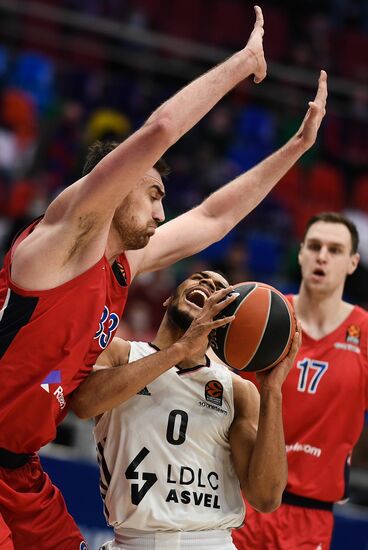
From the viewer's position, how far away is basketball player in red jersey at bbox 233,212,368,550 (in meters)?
5.79

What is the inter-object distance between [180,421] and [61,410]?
1.98ft

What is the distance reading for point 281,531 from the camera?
574cm

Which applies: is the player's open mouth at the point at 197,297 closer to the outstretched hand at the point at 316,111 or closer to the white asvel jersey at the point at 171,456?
the white asvel jersey at the point at 171,456

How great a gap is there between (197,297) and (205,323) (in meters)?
0.41

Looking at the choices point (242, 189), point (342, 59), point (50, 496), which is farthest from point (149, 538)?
point (342, 59)

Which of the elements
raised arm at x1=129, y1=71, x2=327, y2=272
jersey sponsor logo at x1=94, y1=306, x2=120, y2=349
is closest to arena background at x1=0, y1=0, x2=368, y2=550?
raised arm at x1=129, y1=71, x2=327, y2=272

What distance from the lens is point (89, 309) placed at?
14.1 feet

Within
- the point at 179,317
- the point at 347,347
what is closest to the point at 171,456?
the point at 179,317

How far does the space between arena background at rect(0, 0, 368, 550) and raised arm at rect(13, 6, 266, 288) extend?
17.7ft

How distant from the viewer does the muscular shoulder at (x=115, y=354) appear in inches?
188

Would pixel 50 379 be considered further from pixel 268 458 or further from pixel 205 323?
pixel 268 458

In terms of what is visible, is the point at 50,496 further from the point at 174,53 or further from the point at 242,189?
the point at 174,53

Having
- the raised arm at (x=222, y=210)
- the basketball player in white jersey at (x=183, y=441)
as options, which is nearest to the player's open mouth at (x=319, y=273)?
the raised arm at (x=222, y=210)

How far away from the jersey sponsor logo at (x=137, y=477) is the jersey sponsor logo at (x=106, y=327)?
0.57 m
